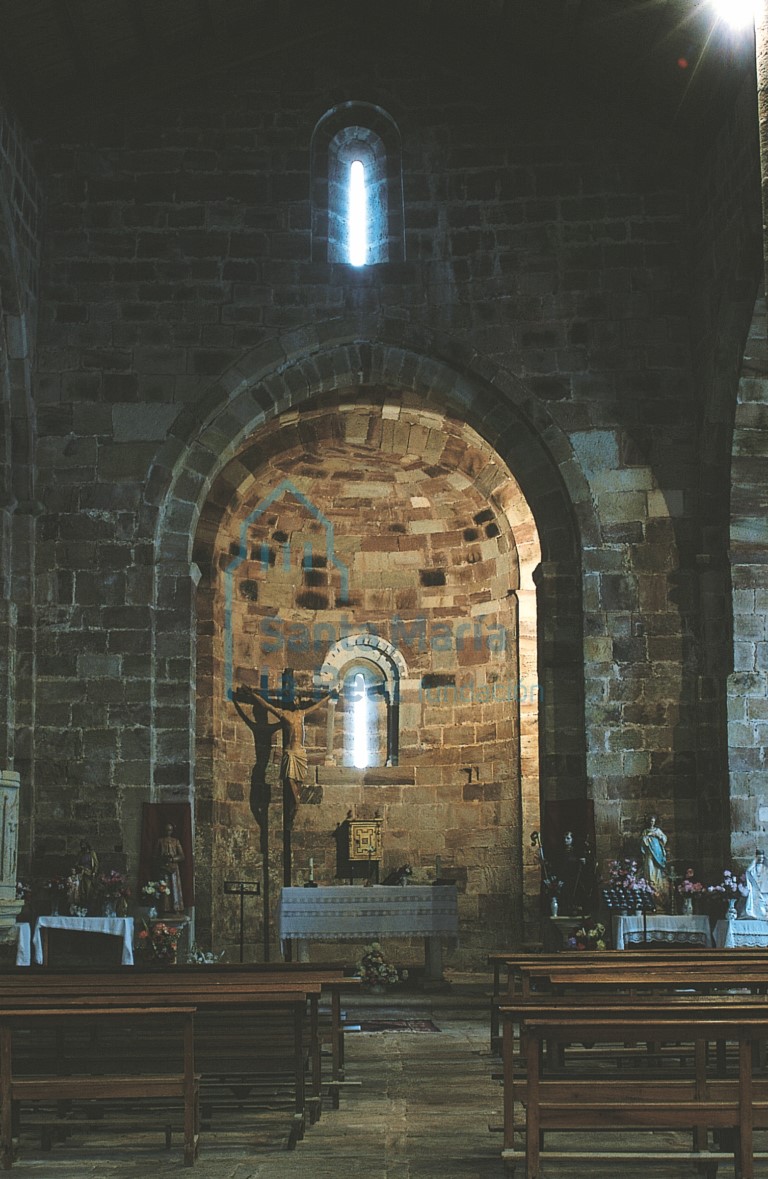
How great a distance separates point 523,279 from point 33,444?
4.93m

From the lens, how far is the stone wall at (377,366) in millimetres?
14375

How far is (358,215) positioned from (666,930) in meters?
7.54

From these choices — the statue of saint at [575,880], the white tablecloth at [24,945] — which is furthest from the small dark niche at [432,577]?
the white tablecloth at [24,945]

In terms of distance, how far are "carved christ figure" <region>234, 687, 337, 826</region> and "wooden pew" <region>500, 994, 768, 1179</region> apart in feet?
38.2

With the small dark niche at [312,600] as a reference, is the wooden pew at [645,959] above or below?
below

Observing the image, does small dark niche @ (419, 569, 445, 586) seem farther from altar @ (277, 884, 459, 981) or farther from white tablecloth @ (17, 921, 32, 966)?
white tablecloth @ (17, 921, 32, 966)

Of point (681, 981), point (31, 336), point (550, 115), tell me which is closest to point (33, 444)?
point (31, 336)

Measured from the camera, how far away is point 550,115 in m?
15.3

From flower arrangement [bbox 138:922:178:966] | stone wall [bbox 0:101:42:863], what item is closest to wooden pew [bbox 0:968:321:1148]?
flower arrangement [bbox 138:922:178:966]

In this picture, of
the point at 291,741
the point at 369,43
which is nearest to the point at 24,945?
the point at 291,741

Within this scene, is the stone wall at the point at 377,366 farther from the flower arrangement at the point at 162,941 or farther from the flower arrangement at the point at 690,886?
the flower arrangement at the point at 162,941

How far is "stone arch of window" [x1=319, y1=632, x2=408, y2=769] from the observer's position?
18.6 meters

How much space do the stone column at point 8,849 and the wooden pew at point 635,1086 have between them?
21.2 ft

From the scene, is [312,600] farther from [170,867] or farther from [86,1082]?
[86,1082]
